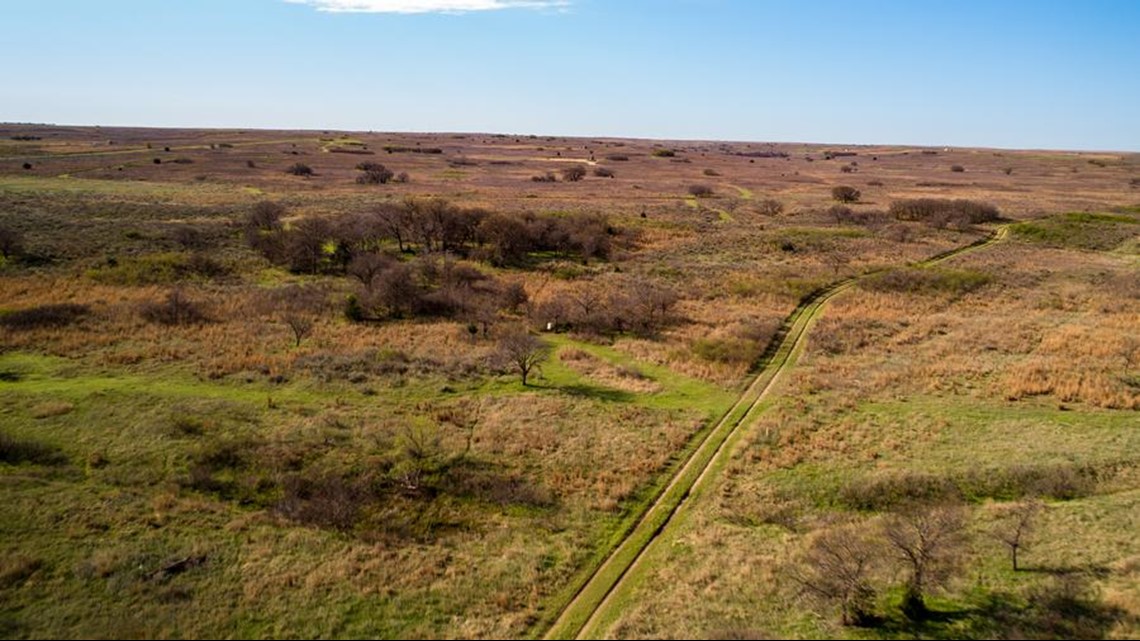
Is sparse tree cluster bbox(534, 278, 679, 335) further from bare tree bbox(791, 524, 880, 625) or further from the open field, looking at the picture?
bare tree bbox(791, 524, 880, 625)

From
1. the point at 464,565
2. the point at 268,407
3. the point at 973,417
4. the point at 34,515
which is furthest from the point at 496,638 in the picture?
the point at 973,417

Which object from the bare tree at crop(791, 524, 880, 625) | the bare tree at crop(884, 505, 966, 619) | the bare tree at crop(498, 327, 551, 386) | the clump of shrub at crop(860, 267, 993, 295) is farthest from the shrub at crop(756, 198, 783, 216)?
the bare tree at crop(791, 524, 880, 625)

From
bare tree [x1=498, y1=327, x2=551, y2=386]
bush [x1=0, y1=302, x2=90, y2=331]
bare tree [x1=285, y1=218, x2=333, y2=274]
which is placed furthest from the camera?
bare tree [x1=285, y1=218, x2=333, y2=274]

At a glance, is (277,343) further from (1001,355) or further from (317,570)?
(1001,355)

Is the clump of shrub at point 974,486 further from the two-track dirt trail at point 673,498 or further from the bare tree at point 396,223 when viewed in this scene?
the bare tree at point 396,223

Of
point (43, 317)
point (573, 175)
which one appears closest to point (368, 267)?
point (43, 317)

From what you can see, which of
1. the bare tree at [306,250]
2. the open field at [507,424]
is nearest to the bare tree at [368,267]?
the open field at [507,424]
